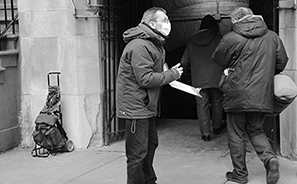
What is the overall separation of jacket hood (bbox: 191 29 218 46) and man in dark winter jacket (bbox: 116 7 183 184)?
298 centimetres

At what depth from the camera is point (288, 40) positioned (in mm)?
6180

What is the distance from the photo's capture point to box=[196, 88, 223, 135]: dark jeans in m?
7.70

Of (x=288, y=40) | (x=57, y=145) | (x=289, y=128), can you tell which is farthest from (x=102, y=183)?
(x=288, y=40)

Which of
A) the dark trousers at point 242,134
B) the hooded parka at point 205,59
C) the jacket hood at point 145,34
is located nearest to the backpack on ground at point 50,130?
the hooded parka at point 205,59

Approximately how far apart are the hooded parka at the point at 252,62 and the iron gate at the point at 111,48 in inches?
95.7

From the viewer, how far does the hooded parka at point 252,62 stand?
5238mm

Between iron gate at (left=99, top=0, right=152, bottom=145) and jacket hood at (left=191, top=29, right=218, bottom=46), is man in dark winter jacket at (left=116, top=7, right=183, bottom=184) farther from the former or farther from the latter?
jacket hood at (left=191, top=29, right=218, bottom=46)

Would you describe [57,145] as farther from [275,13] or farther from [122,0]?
[275,13]

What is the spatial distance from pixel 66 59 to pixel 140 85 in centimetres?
260

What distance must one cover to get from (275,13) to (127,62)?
2.63 metres

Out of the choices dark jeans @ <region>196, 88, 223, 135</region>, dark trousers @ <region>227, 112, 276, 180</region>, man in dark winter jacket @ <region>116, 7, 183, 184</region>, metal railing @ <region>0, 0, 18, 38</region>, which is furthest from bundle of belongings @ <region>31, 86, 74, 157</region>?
dark trousers @ <region>227, 112, 276, 180</region>

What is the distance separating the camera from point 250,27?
207 inches

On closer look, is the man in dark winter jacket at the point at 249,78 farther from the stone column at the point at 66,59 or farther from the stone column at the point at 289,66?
the stone column at the point at 66,59

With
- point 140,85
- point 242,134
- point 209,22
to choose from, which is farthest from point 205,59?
point 140,85
